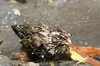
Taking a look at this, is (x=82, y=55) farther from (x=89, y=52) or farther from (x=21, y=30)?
(x=21, y=30)

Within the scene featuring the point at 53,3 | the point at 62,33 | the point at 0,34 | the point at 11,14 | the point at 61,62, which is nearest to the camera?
the point at 61,62

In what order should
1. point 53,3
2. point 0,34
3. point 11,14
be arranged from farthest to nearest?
1. point 53,3
2. point 11,14
3. point 0,34

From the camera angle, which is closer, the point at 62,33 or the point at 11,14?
the point at 62,33

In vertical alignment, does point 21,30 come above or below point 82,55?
above

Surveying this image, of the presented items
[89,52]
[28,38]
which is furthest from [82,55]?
[28,38]

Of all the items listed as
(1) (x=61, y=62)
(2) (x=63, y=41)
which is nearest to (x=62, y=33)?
(2) (x=63, y=41)

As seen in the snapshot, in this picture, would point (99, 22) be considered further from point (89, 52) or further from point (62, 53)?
point (62, 53)
